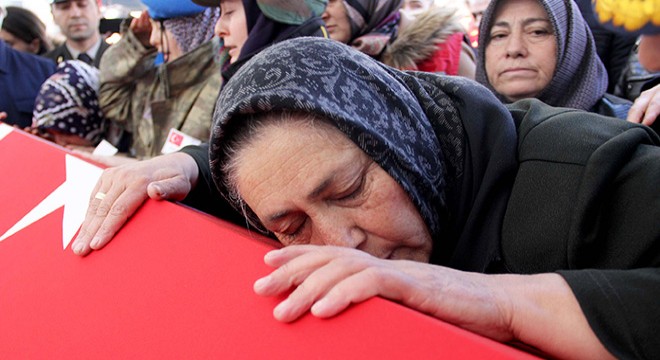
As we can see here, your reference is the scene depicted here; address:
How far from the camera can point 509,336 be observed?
36.4 inches

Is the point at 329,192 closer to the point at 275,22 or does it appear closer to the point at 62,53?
the point at 275,22

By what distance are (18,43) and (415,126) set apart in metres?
5.34

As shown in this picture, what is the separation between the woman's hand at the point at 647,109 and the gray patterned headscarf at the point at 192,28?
229 centimetres

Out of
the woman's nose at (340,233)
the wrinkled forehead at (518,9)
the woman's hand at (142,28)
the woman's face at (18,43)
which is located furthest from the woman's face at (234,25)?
the woman's face at (18,43)

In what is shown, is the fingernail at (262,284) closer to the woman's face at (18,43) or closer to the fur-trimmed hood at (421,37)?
the fur-trimmed hood at (421,37)

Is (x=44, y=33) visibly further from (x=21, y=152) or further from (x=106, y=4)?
(x=21, y=152)

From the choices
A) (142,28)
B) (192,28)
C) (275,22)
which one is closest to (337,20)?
(275,22)

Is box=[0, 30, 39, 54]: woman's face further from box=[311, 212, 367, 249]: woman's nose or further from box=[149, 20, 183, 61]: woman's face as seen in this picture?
box=[311, 212, 367, 249]: woman's nose

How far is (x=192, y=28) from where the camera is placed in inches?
139

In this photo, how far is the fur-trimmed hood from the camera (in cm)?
327

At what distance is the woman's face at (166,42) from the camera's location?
353 centimetres

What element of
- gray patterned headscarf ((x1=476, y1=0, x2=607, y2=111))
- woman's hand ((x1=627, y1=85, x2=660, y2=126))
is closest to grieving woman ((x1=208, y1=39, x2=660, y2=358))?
woman's hand ((x1=627, y1=85, x2=660, y2=126))

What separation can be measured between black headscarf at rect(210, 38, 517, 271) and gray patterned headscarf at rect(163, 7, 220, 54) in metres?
2.21

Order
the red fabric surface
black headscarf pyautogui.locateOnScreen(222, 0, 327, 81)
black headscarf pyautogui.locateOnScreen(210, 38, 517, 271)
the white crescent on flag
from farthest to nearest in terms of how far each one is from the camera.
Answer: black headscarf pyautogui.locateOnScreen(222, 0, 327, 81), the white crescent on flag, black headscarf pyautogui.locateOnScreen(210, 38, 517, 271), the red fabric surface
